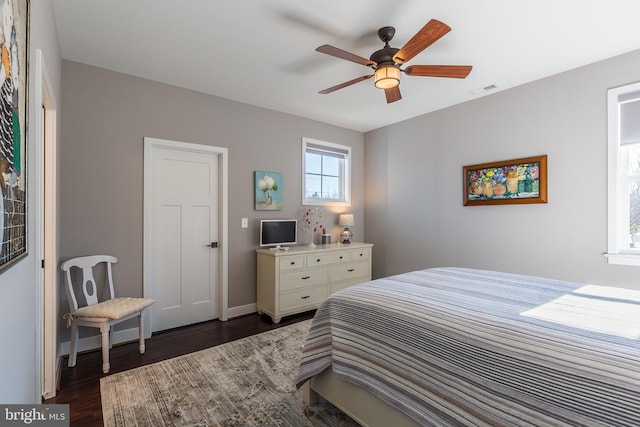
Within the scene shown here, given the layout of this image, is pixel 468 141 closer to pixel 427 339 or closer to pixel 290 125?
pixel 290 125

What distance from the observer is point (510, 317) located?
1294 millimetres

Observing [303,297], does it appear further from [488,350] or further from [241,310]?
[488,350]

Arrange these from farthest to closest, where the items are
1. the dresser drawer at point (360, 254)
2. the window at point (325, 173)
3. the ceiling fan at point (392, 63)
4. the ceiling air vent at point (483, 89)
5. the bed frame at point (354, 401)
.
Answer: the window at point (325, 173) → the dresser drawer at point (360, 254) → the ceiling air vent at point (483, 89) → the ceiling fan at point (392, 63) → the bed frame at point (354, 401)

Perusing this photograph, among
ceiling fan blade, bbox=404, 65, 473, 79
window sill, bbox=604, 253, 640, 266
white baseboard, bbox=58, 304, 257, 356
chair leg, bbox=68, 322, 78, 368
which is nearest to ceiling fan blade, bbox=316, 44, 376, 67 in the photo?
ceiling fan blade, bbox=404, 65, 473, 79

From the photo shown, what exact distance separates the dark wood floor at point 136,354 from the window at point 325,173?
1.69 meters

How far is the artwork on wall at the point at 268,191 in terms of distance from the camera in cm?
376

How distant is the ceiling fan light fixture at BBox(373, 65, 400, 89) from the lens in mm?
2273

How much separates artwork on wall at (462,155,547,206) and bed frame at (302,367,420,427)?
8.88 ft

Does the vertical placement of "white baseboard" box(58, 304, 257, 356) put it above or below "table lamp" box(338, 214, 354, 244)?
below

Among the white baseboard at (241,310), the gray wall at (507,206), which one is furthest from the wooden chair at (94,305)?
the gray wall at (507,206)

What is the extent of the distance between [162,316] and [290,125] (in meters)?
2.80

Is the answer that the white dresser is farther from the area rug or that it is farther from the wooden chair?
the wooden chair

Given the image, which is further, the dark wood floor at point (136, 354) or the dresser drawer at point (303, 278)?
the dresser drawer at point (303, 278)

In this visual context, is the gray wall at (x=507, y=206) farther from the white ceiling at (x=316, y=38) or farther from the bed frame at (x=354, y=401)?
the bed frame at (x=354, y=401)
